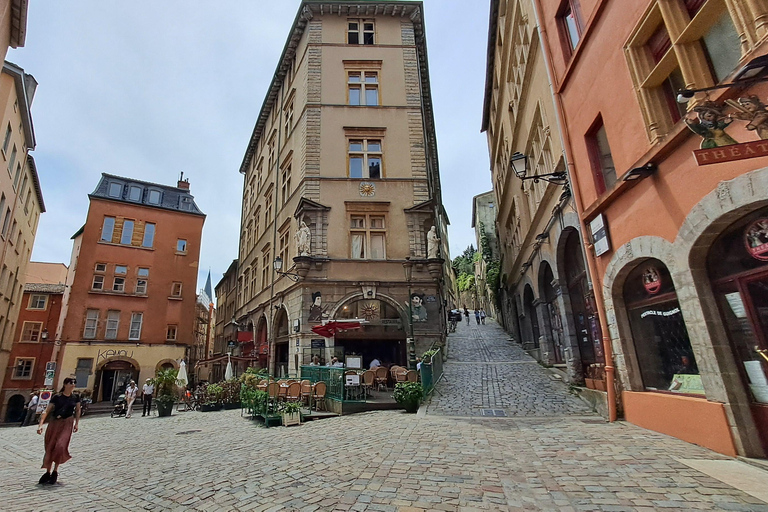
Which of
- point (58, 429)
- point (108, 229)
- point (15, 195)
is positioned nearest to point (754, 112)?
point (58, 429)

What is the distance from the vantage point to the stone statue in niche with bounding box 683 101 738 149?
4656mm

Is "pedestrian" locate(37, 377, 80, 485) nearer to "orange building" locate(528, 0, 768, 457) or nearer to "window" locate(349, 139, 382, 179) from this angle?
"orange building" locate(528, 0, 768, 457)

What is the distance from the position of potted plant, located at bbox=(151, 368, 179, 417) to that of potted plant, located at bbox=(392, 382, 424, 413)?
491 inches

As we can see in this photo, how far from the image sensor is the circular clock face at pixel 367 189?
18.7 m

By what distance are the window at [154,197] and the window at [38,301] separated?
1179 centimetres

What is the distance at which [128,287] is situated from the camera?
28812 millimetres

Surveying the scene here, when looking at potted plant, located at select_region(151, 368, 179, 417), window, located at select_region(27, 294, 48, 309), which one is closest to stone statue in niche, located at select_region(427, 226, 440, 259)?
potted plant, located at select_region(151, 368, 179, 417)

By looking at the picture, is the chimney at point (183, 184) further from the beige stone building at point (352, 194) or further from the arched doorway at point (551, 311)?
the arched doorway at point (551, 311)

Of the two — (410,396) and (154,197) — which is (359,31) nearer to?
(410,396)

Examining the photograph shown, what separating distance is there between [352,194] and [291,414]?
1087 cm

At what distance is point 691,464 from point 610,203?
16.5ft

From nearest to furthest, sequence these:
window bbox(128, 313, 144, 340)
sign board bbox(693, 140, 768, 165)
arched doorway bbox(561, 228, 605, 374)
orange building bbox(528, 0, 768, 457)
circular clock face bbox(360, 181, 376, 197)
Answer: sign board bbox(693, 140, 768, 165) < orange building bbox(528, 0, 768, 457) < arched doorway bbox(561, 228, 605, 374) < circular clock face bbox(360, 181, 376, 197) < window bbox(128, 313, 144, 340)

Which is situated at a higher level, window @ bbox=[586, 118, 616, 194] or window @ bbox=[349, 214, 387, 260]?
window @ bbox=[349, 214, 387, 260]

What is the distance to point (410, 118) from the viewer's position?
66.1 feet
